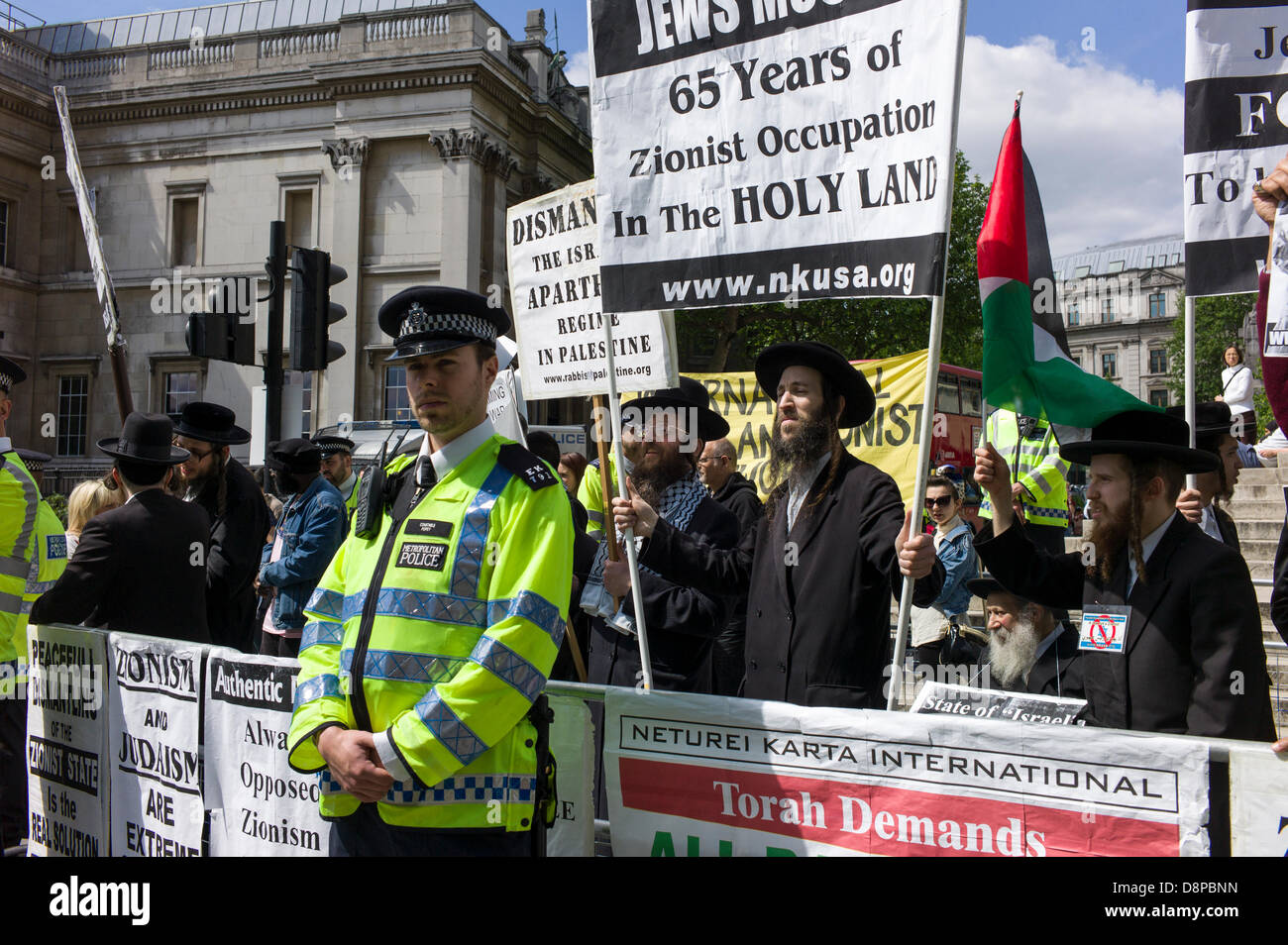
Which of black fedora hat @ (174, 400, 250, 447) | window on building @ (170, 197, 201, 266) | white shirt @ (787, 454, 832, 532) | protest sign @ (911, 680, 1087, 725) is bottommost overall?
protest sign @ (911, 680, 1087, 725)

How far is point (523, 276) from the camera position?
15.5 ft

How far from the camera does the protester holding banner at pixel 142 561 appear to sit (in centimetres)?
467

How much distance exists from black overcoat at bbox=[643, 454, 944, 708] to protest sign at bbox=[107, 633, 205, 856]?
7.70 ft

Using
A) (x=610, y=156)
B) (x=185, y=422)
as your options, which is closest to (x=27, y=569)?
(x=185, y=422)

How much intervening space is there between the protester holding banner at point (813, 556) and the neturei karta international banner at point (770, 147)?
1.73 ft

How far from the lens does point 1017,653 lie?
18.6 feet

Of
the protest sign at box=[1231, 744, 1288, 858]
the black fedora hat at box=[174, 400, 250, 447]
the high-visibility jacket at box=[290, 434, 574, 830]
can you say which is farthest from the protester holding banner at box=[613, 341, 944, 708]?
the black fedora hat at box=[174, 400, 250, 447]

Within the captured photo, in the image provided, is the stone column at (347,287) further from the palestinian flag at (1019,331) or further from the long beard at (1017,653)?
the palestinian flag at (1019,331)

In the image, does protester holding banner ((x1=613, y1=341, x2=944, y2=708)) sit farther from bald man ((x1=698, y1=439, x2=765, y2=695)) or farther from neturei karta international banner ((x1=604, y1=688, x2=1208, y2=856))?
bald man ((x1=698, y1=439, x2=765, y2=695))

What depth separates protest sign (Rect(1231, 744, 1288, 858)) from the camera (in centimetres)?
227

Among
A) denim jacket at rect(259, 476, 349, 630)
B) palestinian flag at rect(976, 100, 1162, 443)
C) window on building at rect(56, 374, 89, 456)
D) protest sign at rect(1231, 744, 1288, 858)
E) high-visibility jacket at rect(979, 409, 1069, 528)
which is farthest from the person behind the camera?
window on building at rect(56, 374, 89, 456)

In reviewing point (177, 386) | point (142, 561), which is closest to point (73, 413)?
point (177, 386)

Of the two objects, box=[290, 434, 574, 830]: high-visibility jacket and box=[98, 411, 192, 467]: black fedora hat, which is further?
box=[98, 411, 192, 467]: black fedora hat

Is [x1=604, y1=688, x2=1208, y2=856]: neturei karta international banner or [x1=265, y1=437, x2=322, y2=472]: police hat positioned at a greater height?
[x1=265, y1=437, x2=322, y2=472]: police hat
